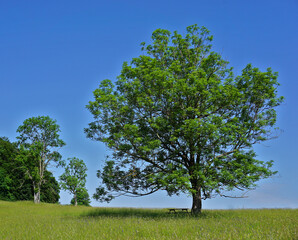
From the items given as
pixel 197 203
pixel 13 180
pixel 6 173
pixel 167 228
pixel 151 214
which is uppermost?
pixel 6 173

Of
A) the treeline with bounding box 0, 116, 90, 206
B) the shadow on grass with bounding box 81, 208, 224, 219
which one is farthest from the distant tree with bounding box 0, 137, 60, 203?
the shadow on grass with bounding box 81, 208, 224, 219

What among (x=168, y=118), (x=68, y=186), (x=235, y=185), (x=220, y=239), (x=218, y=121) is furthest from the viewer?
(x=68, y=186)

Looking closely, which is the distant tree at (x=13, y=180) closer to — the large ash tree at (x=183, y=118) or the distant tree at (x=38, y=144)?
the distant tree at (x=38, y=144)

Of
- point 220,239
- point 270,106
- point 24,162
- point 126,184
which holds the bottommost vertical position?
point 220,239

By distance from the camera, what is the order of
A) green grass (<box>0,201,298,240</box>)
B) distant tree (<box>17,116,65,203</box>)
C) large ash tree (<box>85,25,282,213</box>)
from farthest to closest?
distant tree (<box>17,116,65,203</box>) < large ash tree (<box>85,25,282,213</box>) < green grass (<box>0,201,298,240</box>)

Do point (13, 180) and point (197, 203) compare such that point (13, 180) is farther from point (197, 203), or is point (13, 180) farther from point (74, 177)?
point (197, 203)

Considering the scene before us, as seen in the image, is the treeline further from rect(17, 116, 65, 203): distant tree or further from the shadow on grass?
the shadow on grass

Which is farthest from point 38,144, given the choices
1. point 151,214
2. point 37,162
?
point 151,214

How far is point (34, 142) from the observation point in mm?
44781

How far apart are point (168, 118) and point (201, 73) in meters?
4.06

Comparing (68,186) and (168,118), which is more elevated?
(168,118)

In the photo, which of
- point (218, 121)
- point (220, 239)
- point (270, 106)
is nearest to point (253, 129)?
point (270, 106)

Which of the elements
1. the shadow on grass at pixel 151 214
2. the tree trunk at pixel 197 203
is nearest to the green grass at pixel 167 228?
the shadow on grass at pixel 151 214

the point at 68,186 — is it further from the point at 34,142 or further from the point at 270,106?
the point at 270,106
